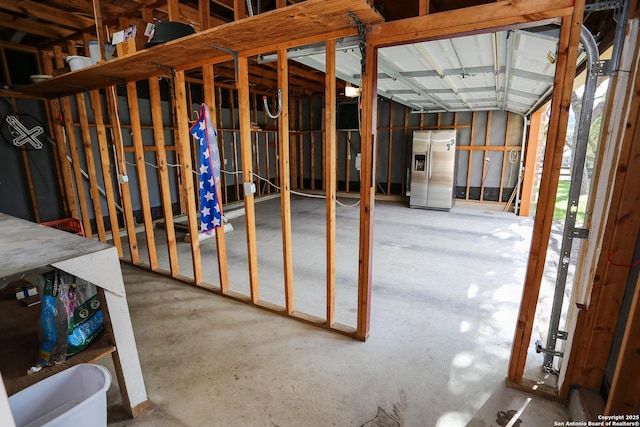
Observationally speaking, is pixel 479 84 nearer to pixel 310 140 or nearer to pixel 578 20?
pixel 578 20

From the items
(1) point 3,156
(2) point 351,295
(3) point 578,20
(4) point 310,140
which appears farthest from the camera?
(4) point 310,140

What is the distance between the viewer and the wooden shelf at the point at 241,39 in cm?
165

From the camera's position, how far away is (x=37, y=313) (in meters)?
1.94

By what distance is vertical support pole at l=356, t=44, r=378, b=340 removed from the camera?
2.01 meters

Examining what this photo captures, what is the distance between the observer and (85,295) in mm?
1605

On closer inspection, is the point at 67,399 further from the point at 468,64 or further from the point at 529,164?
the point at 529,164

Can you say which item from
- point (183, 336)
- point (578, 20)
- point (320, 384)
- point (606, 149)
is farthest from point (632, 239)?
point (183, 336)

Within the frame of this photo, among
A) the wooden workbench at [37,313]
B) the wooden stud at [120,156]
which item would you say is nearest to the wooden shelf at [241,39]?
the wooden stud at [120,156]

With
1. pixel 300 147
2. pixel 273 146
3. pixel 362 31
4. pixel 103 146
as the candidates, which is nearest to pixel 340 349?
pixel 362 31

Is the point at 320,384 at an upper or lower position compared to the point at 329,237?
lower

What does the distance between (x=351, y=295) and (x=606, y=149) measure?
2.31 metres

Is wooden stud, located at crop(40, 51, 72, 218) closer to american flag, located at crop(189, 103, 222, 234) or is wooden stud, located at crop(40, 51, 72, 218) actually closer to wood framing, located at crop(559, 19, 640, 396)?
american flag, located at crop(189, 103, 222, 234)

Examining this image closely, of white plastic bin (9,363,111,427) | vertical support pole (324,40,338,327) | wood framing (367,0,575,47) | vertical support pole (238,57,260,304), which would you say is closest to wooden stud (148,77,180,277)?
vertical support pole (238,57,260,304)

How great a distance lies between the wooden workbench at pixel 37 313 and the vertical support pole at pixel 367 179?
4.89 ft
